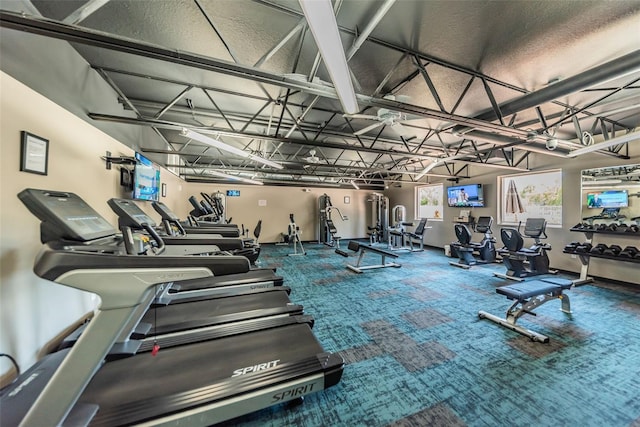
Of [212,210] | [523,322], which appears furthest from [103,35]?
[523,322]

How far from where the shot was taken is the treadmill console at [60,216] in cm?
110

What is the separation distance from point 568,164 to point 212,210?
8413mm

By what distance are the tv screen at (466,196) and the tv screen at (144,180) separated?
27.6 feet

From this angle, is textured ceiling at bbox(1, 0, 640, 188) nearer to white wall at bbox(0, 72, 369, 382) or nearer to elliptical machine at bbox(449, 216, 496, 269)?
white wall at bbox(0, 72, 369, 382)

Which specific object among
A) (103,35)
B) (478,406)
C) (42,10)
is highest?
(42,10)

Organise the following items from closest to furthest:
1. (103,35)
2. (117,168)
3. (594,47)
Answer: (103,35)
(594,47)
(117,168)

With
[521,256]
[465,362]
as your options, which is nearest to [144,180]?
[465,362]

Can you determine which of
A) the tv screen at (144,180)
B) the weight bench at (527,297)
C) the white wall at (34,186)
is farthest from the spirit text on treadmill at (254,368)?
the tv screen at (144,180)

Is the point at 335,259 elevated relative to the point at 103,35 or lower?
lower

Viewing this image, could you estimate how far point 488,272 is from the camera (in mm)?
5469

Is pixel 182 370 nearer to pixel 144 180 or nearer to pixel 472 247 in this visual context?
pixel 144 180

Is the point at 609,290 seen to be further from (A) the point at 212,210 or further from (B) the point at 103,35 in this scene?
(A) the point at 212,210

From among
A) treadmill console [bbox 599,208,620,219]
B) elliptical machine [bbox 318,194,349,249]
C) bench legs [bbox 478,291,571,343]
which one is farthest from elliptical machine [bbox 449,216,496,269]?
elliptical machine [bbox 318,194,349,249]

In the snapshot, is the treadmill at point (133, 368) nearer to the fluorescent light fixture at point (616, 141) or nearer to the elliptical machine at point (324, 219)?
the fluorescent light fixture at point (616, 141)
